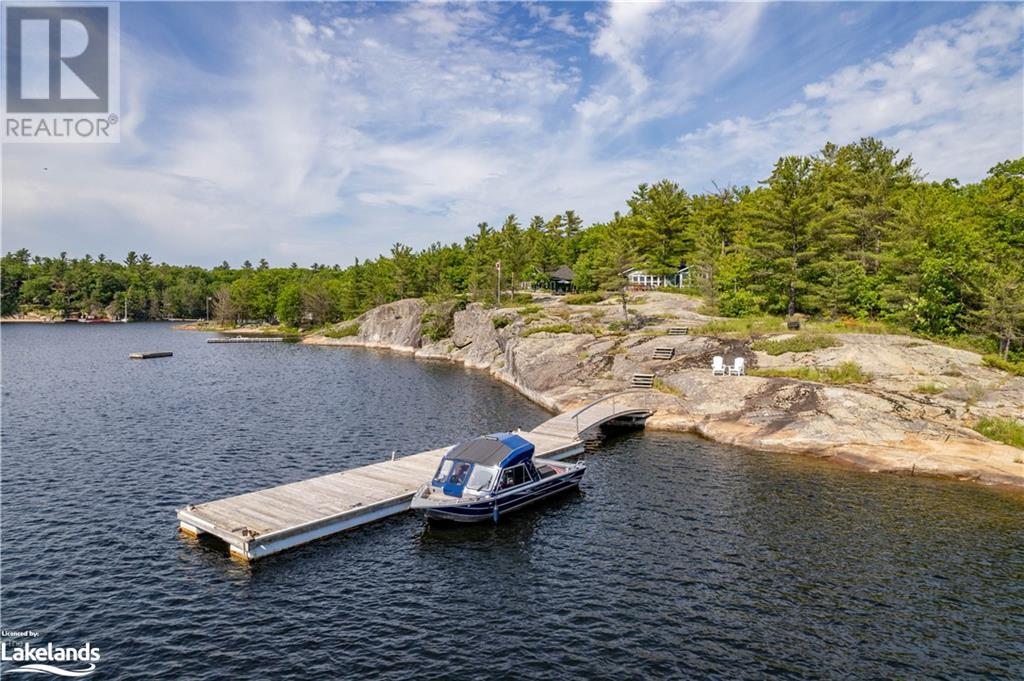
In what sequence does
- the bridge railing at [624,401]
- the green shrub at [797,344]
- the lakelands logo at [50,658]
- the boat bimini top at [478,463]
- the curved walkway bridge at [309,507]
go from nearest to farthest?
the lakelands logo at [50,658]
the curved walkway bridge at [309,507]
the boat bimini top at [478,463]
the bridge railing at [624,401]
the green shrub at [797,344]

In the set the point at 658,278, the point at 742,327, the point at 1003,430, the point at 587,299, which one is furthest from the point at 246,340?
A: the point at 1003,430

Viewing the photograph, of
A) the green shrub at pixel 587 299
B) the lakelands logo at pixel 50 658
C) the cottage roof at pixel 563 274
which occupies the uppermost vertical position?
the cottage roof at pixel 563 274

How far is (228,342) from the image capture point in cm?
12688

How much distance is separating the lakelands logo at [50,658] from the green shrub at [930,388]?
50.7 metres

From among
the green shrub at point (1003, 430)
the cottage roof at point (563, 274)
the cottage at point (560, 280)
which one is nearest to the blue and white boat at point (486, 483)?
the green shrub at point (1003, 430)

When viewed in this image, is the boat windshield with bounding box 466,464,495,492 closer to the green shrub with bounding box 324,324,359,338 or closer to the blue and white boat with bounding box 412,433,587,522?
the blue and white boat with bounding box 412,433,587,522

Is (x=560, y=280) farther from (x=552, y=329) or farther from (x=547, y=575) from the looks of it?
(x=547, y=575)

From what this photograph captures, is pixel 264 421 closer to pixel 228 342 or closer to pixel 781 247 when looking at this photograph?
pixel 781 247

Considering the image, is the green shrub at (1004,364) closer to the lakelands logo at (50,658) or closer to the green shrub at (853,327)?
the green shrub at (853,327)

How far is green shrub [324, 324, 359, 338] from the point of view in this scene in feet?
428

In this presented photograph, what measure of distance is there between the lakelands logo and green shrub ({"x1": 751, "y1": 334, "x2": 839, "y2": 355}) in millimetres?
50645

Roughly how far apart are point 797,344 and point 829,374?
4.88 m

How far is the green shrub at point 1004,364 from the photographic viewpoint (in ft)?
139

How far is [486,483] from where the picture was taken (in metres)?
28.2
